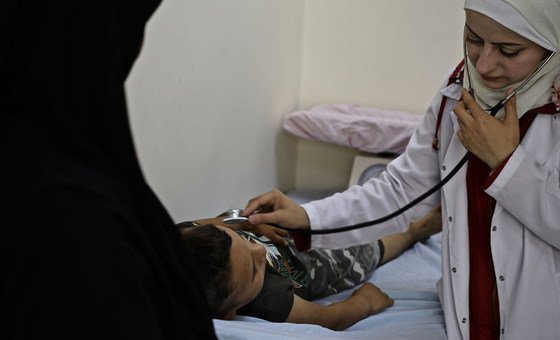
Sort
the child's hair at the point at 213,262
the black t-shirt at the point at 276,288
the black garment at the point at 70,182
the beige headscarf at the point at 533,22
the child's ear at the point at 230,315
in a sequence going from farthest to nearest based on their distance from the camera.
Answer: the black t-shirt at the point at 276,288 < the child's ear at the point at 230,315 < the child's hair at the point at 213,262 < the beige headscarf at the point at 533,22 < the black garment at the point at 70,182

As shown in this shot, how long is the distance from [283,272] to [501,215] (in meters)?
0.70

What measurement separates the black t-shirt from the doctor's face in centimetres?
76

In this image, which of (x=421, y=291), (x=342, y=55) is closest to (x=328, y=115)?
(x=342, y=55)

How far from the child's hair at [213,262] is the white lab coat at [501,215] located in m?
0.25

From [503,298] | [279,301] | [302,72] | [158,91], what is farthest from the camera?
[302,72]

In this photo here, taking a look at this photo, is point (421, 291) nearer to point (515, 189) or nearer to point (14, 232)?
point (515, 189)

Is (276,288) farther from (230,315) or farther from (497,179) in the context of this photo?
(497,179)

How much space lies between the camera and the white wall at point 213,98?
1.88 metres

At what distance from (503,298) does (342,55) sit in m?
1.77

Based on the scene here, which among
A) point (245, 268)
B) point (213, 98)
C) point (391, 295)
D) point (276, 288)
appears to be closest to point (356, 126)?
point (213, 98)

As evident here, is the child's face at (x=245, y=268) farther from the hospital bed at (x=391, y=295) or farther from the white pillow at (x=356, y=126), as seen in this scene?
the white pillow at (x=356, y=126)

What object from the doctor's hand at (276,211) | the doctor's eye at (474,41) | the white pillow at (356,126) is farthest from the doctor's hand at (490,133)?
the white pillow at (356,126)

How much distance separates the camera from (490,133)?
139 centimetres

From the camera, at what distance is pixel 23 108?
689mm
